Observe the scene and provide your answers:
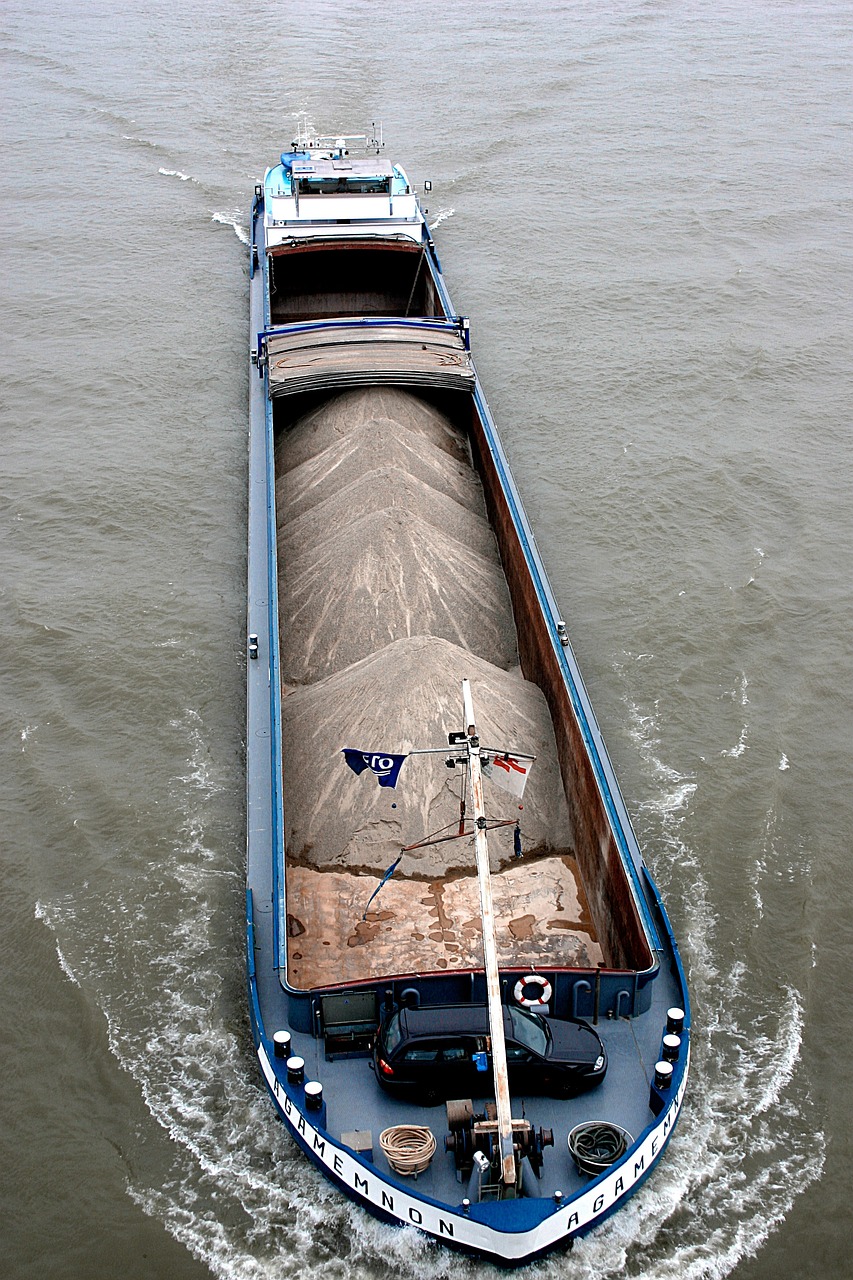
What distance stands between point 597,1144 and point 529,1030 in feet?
3.32

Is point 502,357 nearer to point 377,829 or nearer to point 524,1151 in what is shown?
point 377,829

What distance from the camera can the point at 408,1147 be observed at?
9531mm

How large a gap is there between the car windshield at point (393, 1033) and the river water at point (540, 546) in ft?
4.79

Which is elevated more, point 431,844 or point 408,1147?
point 431,844

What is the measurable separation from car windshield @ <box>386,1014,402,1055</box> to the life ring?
3.31 feet

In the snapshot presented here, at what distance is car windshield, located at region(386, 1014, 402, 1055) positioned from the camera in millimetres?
10016

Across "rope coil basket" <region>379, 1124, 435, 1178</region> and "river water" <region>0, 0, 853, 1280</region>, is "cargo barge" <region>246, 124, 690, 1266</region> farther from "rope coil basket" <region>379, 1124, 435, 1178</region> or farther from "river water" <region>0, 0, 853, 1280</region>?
"river water" <region>0, 0, 853, 1280</region>

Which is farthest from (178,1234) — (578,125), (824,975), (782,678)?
(578,125)

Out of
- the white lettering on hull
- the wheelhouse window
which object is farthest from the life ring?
the wheelhouse window

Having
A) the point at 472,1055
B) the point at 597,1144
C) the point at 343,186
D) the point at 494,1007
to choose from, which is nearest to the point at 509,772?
the point at 494,1007

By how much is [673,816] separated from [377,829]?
4.04m

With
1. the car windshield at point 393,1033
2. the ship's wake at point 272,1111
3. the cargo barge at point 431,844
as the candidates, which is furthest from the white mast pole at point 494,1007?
the ship's wake at point 272,1111

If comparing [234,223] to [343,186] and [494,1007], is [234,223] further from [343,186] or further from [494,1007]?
[494,1007]

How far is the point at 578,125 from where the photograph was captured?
3794cm
